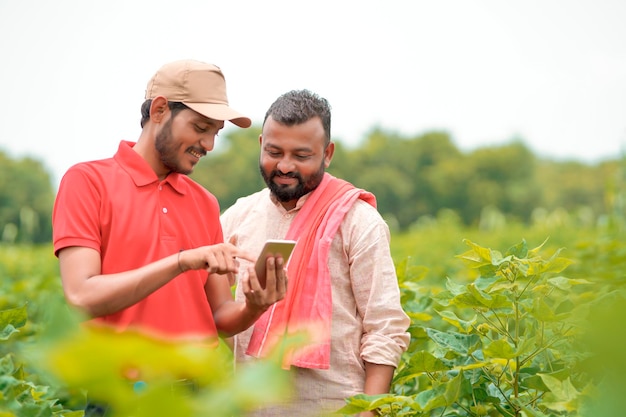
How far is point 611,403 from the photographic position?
66 cm

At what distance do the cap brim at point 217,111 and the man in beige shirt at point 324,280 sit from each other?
30 cm

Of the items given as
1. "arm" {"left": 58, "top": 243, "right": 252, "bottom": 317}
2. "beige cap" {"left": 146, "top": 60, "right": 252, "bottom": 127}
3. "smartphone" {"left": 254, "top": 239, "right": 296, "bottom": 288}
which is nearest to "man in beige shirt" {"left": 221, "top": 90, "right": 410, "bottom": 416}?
"beige cap" {"left": 146, "top": 60, "right": 252, "bottom": 127}

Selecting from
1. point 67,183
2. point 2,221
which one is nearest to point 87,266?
point 67,183

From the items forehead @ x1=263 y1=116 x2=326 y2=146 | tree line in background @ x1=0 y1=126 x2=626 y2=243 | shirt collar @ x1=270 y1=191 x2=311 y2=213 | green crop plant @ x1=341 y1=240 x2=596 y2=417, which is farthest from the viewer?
tree line in background @ x1=0 y1=126 x2=626 y2=243

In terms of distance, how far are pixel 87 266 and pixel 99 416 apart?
0.44 m

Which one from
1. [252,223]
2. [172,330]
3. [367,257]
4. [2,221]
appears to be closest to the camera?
[172,330]

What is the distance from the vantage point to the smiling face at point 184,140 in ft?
8.48

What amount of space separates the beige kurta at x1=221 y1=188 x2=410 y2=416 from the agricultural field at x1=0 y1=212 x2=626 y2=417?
0.45 ft

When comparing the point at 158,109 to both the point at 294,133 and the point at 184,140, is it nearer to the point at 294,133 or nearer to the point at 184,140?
the point at 184,140

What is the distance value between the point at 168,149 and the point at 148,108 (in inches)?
8.1

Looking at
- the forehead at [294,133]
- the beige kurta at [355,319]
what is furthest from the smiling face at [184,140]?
the beige kurta at [355,319]

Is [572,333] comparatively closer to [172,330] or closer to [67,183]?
[172,330]

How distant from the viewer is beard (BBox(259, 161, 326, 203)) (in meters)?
2.98

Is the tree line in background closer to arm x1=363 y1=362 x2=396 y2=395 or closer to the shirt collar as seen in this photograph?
the shirt collar
